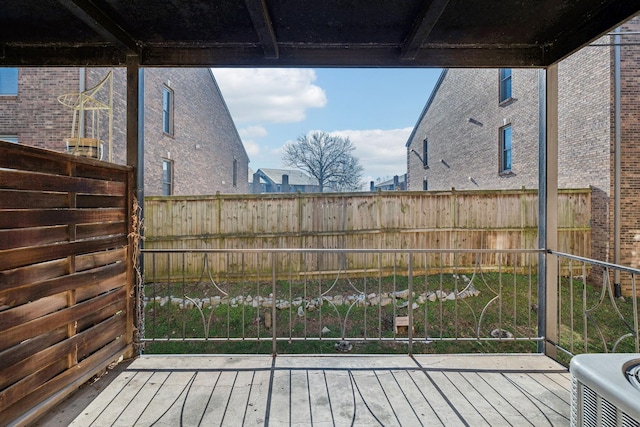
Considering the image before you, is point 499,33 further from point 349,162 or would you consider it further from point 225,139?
point 349,162

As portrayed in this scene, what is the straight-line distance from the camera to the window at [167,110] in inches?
404

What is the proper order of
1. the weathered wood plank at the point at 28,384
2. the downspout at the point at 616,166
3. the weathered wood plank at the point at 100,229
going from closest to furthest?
the weathered wood plank at the point at 28,384
the weathered wood plank at the point at 100,229
the downspout at the point at 616,166

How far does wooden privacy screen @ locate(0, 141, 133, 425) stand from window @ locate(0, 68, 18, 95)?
7042mm

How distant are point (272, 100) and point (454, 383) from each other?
27025 millimetres

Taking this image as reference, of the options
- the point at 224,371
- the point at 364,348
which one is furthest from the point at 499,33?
the point at 364,348

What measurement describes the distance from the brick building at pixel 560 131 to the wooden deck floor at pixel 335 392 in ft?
15.9

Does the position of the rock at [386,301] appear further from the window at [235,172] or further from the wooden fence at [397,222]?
the window at [235,172]

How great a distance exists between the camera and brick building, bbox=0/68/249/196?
685 centimetres

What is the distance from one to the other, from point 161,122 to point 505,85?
427 inches

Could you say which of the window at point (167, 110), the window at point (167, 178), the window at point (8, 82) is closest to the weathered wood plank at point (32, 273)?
the window at point (8, 82)

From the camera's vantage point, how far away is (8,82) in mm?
6984

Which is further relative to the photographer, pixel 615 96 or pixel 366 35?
pixel 615 96

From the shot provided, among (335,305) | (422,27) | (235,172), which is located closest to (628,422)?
(422,27)

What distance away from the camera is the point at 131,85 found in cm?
279
